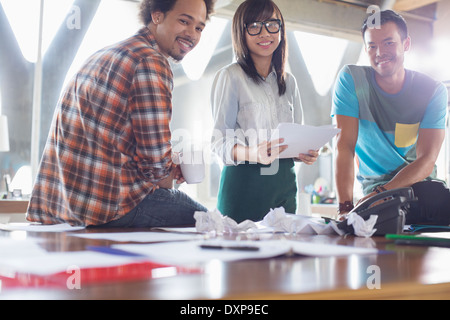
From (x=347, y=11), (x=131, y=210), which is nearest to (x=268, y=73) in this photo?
(x=131, y=210)

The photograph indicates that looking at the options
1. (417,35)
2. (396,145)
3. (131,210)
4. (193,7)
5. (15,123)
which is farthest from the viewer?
(417,35)

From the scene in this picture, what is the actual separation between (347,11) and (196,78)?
1903 millimetres

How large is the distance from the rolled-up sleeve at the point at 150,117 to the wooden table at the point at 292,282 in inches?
28.4

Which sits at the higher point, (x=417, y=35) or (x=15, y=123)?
(x=417, y=35)

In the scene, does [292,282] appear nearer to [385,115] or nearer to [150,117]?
[150,117]

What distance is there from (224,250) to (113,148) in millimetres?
666

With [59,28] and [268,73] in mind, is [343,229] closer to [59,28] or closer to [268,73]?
[268,73]

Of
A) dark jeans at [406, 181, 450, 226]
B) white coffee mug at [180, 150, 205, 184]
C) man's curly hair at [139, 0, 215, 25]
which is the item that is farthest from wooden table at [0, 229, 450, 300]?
man's curly hair at [139, 0, 215, 25]

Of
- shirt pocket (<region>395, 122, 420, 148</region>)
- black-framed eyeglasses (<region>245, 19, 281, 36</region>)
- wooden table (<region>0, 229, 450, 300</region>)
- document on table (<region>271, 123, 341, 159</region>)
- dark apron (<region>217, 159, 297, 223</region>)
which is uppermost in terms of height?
black-framed eyeglasses (<region>245, 19, 281, 36</region>)

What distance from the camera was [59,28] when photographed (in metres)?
4.36

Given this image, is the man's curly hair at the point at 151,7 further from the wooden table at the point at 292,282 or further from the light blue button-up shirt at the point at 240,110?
the wooden table at the point at 292,282

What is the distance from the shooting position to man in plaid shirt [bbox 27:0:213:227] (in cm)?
126

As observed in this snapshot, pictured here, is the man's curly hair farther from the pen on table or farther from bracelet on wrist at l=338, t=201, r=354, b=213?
the pen on table

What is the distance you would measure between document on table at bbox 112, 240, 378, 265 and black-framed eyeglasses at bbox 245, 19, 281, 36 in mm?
1172
